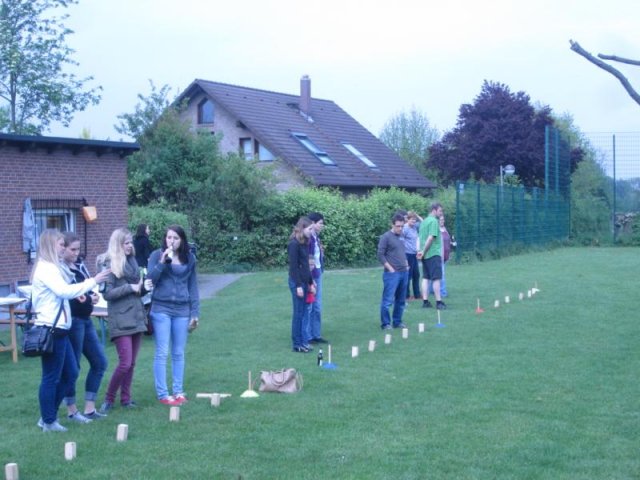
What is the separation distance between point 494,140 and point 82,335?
4611 cm

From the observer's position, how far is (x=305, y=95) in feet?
151

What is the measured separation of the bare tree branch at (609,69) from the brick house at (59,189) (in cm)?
1692

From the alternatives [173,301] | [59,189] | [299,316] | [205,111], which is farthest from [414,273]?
[205,111]

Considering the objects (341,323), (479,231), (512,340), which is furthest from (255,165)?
(512,340)

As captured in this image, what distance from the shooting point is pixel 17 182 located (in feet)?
65.3

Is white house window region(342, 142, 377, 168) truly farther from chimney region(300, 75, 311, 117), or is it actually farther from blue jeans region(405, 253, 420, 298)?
blue jeans region(405, 253, 420, 298)

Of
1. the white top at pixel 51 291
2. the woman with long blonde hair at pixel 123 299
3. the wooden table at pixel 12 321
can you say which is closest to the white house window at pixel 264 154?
the wooden table at pixel 12 321

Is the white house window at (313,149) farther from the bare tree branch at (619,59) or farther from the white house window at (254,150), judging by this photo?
the bare tree branch at (619,59)

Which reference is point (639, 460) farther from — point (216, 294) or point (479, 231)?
point (479, 231)

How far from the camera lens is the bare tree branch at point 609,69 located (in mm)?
4109

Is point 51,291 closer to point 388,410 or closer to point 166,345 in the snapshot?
point 166,345

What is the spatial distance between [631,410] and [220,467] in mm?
4021

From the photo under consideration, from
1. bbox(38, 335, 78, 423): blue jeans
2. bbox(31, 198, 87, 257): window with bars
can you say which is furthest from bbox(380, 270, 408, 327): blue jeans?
bbox(31, 198, 87, 257): window with bars

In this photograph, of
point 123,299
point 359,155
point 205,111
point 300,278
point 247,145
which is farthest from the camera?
point 359,155
